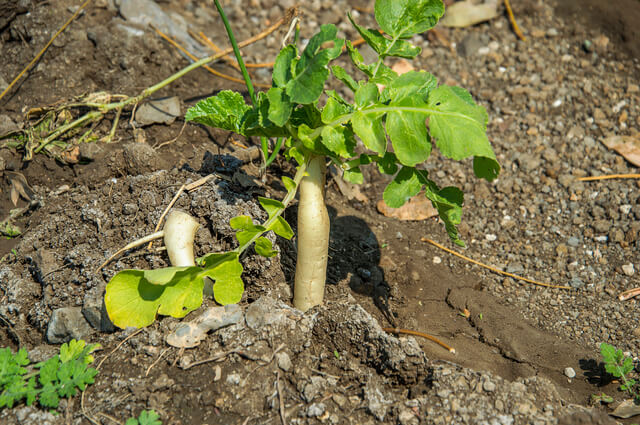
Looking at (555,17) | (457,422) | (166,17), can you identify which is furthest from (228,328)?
(555,17)

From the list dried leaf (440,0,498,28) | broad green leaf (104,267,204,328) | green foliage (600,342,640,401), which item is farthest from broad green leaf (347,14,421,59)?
dried leaf (440,0,498,28)

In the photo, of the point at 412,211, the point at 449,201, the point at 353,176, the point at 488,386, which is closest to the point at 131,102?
the point at 353,176

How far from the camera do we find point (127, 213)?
266cm

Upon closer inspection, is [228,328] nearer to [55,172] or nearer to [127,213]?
[127,213]

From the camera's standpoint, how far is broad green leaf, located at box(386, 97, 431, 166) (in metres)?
2.08

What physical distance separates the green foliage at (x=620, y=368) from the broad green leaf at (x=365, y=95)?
1512 mm

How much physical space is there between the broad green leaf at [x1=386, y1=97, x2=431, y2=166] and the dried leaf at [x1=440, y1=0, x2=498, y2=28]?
3.03 metres

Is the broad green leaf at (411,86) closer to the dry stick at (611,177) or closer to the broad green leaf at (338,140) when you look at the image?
the broad green leaf at (338,140)

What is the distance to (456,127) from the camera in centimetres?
204

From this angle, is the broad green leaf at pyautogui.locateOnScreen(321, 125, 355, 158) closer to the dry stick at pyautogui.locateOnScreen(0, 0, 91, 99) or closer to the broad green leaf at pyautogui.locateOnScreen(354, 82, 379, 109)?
the broad green leaf at pyautogui.locateOnScreen(354, 82, 379, 109)

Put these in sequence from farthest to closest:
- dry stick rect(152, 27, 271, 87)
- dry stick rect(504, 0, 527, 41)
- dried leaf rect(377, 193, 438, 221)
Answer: dry stick rect(504, 0, 527, 41), dry stick rect(152, 27, 271, 87), dried leaf rect(377, 193, 438, 221)

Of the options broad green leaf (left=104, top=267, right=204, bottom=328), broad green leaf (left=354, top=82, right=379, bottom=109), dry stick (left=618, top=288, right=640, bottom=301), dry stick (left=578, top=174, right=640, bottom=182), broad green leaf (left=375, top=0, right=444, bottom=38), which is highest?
broad green leaf (left=375, top=0, right=444, bottom=38)

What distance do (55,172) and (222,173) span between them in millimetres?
1101

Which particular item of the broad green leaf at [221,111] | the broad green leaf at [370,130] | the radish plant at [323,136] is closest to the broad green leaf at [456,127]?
the radish plant at [323,136]
